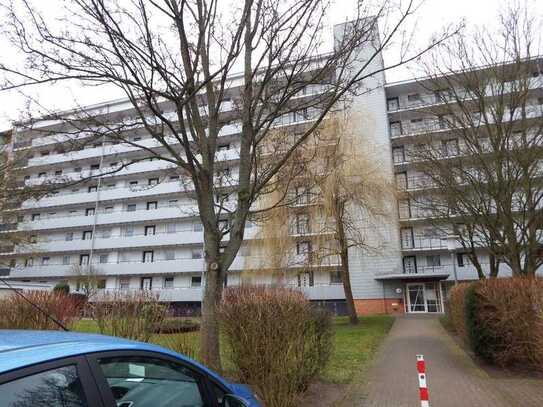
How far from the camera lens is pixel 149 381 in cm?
249

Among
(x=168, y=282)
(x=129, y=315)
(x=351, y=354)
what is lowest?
(x=351, y=354)

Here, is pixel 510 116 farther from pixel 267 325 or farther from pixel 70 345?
pixel 70 345

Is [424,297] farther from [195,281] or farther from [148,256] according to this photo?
[148,256]

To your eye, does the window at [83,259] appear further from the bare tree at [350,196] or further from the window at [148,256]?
the bare tree at [350,196]

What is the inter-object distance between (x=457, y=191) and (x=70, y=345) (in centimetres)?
1383

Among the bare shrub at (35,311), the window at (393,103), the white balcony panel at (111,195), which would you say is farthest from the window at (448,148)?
the white balcony panel at (111,195)

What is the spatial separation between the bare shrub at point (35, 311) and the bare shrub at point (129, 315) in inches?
30.7

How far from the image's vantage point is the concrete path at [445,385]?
22.6 ft

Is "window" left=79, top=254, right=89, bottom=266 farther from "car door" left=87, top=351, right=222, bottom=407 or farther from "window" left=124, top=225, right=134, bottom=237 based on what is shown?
"car door" left=87, top=351, right=222, bottom=407

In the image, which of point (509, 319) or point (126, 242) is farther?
point (126, 242)

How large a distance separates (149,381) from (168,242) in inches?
1635

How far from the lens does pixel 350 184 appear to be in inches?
825

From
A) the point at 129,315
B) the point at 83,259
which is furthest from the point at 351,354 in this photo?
the point at 83,259

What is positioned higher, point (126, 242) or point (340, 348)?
point (126, 242)
